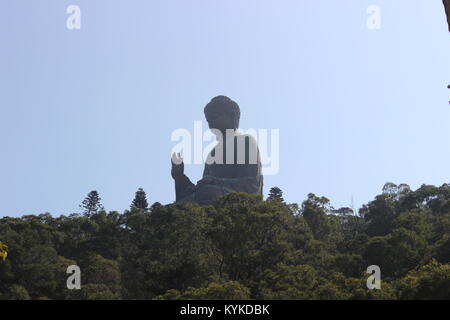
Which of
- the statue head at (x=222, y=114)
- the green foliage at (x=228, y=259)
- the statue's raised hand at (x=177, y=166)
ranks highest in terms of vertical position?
the statue head at (x=222, y=114)

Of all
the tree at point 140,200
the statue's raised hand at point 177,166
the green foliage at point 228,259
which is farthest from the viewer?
the tree at point 140,200

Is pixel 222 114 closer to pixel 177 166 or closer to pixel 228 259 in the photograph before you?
pixel 177 166

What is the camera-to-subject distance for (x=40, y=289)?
32.3 m

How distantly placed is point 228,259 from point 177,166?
21.1 meters

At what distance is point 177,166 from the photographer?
51062 mm

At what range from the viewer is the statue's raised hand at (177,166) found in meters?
50.6

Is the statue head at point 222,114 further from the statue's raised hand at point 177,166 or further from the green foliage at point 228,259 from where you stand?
the green foliage at point 228,259

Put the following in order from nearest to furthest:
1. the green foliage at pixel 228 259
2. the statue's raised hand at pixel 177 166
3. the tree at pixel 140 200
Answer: the green foliage at pixel 228 259, the statue's raised hand at pixel 177 166, the tree at pixel 140 200

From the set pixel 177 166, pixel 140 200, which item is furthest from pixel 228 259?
pixel 140 200

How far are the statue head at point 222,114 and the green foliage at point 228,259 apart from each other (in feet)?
45.9

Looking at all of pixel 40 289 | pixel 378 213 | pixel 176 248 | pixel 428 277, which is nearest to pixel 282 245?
pixel 176 248

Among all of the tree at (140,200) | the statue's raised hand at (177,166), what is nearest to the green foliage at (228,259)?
the statue's raised hand at (177,166)

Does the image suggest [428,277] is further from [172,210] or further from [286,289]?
[172,210]
